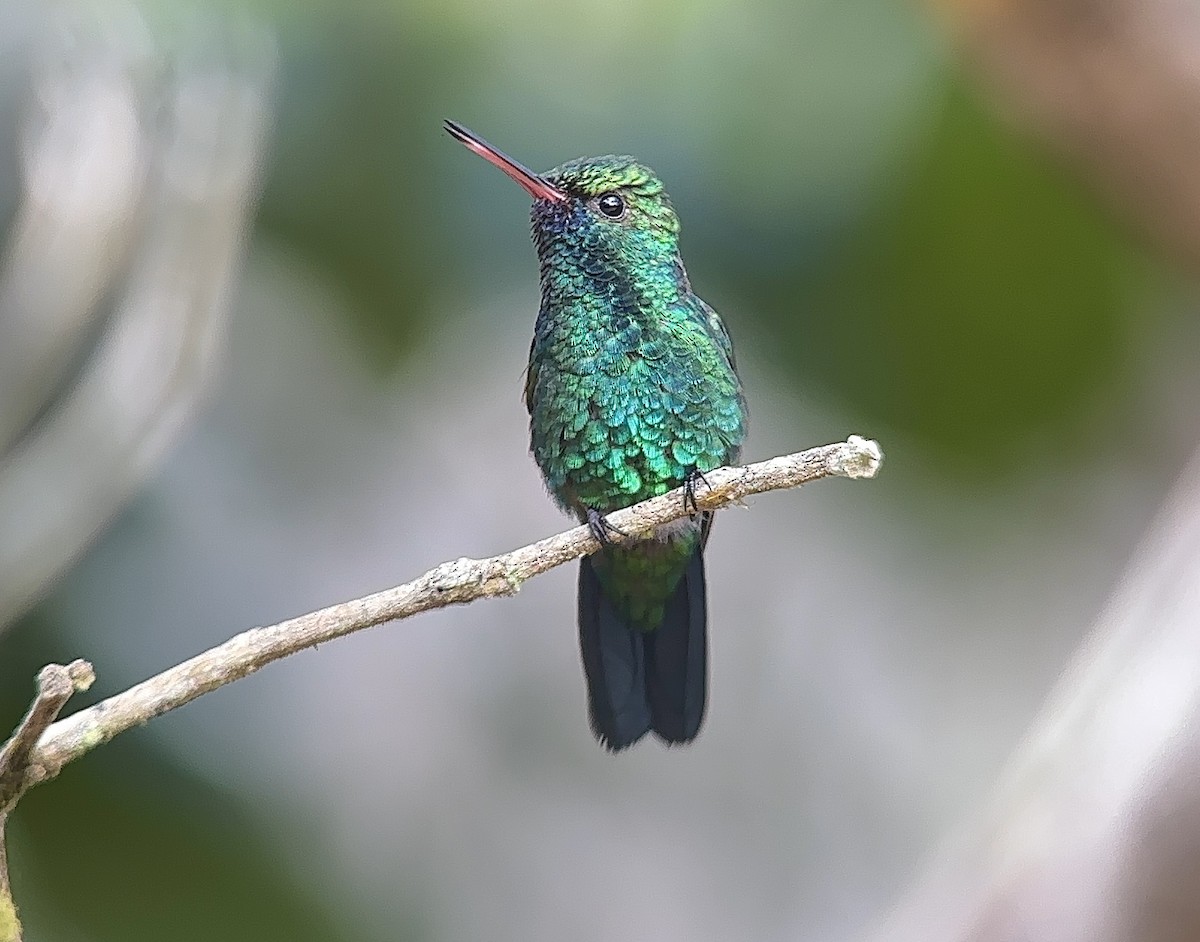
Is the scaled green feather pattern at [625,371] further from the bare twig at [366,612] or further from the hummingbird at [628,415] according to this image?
the bare twig at [366,612]

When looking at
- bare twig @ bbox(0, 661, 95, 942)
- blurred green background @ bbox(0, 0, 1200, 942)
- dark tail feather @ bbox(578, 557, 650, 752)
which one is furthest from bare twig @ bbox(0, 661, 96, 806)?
blurred green background @ bbox(0, 0, 1200, 942)

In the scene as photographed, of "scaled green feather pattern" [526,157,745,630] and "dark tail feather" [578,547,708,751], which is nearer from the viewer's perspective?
"scaled green feather pattern" [526,157,745,630]

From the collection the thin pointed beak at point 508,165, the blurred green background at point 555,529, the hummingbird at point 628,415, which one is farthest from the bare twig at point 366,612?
the blurred green background at point 555,529

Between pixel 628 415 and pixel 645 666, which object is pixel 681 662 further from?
pixel 628 415

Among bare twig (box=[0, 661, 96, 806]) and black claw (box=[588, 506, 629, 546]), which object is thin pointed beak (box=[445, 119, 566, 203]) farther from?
bare twig (box=[0, 661, 96, 806])

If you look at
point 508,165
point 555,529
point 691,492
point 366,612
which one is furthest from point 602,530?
point 555,529

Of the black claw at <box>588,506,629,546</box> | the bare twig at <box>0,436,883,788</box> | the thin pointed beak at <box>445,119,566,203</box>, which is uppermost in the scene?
the thin pointed beak at <box>445,119,566,203</box>

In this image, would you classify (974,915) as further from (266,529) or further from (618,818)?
(266,529)
